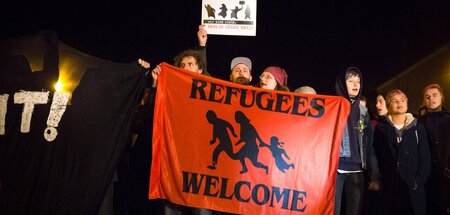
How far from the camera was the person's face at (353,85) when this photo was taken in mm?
3947

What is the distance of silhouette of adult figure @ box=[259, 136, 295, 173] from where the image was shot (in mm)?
3498

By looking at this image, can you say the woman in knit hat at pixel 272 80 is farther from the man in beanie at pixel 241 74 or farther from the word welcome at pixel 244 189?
the word welcome at pixel 244 189

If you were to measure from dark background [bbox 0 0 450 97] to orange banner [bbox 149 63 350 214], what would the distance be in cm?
219

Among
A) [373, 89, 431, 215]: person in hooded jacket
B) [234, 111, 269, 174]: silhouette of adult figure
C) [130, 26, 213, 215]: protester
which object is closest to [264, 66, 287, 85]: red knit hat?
[130, 26, 213, 215]: protester

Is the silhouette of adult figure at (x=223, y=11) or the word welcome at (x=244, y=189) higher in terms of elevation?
the silhouette of adult figure at (x=223, y=11)

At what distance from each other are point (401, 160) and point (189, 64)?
2381 millimetres

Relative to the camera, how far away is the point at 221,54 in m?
5.77

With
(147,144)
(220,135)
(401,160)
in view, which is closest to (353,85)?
(401,160)

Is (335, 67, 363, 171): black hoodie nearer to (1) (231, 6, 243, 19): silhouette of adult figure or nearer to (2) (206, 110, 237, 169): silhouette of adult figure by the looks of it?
(2) (206, 110, 237, 169): silhouette of adult figure

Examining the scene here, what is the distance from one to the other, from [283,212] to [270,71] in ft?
4.81

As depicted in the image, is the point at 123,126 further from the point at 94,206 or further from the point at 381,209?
the point at 381,209

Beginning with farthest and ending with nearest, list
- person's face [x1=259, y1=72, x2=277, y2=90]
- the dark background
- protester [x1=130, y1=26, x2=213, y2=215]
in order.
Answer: the dark background < person's face [x1=259, y1=72, x2=277, y2=90] < protester [x1=130, y1=26, x2=213, y2=215]

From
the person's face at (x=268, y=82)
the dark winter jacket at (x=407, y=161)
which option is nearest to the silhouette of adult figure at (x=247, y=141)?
the person's face at (x=268, y=82)

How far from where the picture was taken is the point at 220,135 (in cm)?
353
